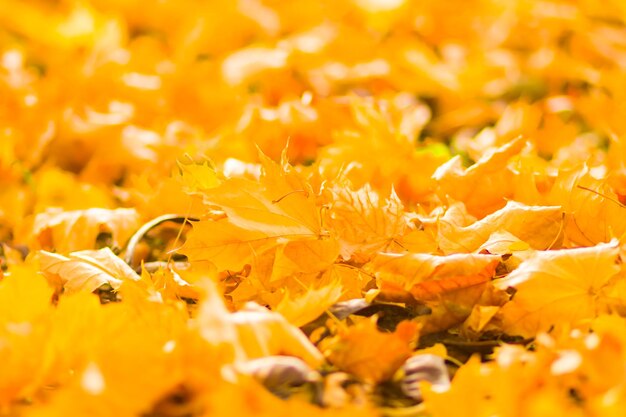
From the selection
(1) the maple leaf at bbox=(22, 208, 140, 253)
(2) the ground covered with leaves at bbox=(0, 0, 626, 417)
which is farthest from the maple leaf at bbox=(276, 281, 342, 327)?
(1) the maple leaf at bbox=(22, 208, 140, 253)

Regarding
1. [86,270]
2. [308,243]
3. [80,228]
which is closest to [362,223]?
[308,243]

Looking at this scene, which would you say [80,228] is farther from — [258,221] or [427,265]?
[427,265]

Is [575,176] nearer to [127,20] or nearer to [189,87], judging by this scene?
[189,87]

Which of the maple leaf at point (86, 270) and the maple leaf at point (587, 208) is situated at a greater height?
the maple leaf at point (587, 208)

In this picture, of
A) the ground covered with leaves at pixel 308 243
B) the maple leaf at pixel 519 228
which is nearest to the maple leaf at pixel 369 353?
the ground covered with leaves at pixel 308 243

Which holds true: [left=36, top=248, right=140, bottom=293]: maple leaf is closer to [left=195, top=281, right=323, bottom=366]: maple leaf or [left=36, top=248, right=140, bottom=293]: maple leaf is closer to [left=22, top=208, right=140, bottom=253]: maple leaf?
[left=22, top=208, right=140, bottom=253]: maple leaf

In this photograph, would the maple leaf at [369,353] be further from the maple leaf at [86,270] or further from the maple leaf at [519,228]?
the maple leaf at [86,270]

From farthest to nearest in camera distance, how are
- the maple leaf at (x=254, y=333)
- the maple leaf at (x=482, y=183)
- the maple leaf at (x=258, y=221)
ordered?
the maple leaf at (x=482, y=183)
the maple leaf at (x=258, y=221)
the maple leaf at (x=254, y=333)
